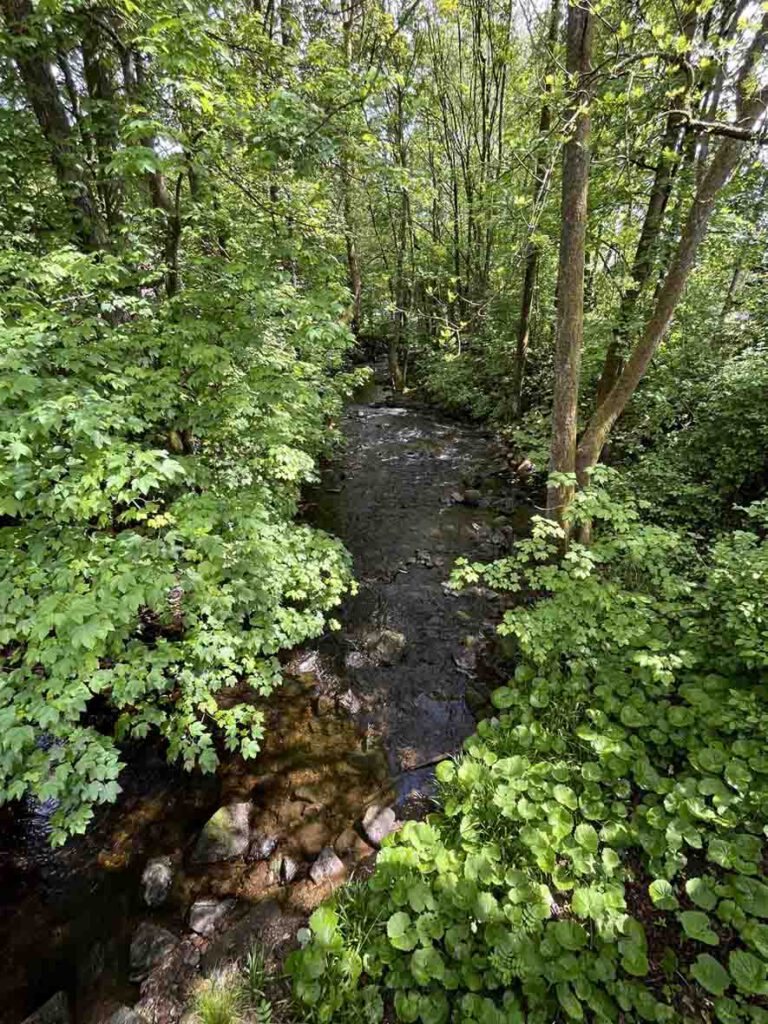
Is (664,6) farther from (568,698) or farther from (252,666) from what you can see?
(252,666)

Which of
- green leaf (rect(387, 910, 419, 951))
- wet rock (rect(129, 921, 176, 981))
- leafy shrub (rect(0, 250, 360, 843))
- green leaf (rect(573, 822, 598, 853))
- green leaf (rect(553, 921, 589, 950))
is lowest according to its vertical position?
wet rock (rect(129, 921, 176, 981))

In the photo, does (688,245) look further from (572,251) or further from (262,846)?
(262,846)

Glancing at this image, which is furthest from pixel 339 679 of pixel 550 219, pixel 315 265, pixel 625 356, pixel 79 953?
pixel 550 219

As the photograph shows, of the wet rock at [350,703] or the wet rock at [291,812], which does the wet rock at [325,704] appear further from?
the wet rock at [291,812]

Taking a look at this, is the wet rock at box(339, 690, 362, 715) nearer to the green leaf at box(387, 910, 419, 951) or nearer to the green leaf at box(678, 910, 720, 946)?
the green leaf at box(387, 910, 419, 951)

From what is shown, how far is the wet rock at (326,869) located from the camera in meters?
3.22

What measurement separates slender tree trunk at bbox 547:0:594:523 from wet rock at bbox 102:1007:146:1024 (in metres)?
4.52

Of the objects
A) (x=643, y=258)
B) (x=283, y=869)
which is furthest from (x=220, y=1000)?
(x=643, y=258)

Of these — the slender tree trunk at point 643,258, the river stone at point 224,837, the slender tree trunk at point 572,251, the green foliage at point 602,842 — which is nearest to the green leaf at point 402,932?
the green foliage at point 602,842

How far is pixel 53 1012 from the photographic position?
2.56 meters

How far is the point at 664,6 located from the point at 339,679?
309 inches

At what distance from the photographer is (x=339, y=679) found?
4934 mm

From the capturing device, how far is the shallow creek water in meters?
2.92

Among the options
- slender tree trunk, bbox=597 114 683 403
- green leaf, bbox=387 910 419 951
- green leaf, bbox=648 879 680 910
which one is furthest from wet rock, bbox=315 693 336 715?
slender tree trunk, bbox=597 114 683 403
